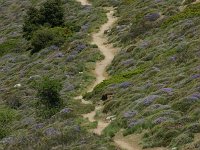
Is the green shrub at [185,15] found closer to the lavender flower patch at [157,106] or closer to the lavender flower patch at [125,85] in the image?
the lavender flower patch at [125,85]

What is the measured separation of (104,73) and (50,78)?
4200 mm

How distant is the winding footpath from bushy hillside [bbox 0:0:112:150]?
53cm

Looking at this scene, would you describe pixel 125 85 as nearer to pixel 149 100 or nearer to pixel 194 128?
pixel 149 100

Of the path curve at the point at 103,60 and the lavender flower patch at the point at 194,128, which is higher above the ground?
Answer: the lavender flower patch at the point at 194,128

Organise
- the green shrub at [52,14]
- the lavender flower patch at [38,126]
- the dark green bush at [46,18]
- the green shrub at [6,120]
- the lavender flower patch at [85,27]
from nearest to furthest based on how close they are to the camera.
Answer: the lavender flower patch at [38,126]
the green shrub at [6,120]
the lavender flower patch at [85,27]
the dark green bush at [46,18]
the green shrub at [52,14]

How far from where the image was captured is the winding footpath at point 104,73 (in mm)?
19656

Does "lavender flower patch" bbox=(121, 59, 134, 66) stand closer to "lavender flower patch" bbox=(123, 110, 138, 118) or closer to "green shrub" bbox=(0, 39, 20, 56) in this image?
"lavender flower patch" bbox=(123, 110, 138, 118)

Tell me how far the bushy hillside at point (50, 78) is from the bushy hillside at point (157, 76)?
1.83 metres

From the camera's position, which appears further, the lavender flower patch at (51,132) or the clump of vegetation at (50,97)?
the clump of vegetation at (50,97)

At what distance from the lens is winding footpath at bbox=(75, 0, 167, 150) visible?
64.5 feet

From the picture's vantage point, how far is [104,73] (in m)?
35.9

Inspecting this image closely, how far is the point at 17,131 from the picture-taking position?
26.2 metres

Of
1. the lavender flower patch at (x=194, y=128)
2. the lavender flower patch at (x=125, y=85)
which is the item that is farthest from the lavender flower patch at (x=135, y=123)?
the lavender flower patch at (x=125, y=85)

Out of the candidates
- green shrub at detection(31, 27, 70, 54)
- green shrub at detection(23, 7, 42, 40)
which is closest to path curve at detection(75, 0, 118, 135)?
green shrub at detection(31, 27, 70, 54)
